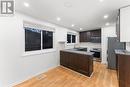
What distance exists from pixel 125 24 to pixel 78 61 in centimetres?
227

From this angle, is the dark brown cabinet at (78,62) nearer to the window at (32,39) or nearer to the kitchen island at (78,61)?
the kitchen island at (78,61)

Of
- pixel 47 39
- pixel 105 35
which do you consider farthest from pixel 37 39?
pixel 105 35

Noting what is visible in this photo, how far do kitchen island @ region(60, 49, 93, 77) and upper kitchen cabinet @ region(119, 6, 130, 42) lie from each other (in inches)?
55.0

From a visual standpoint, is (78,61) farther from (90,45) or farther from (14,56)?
(90,45)

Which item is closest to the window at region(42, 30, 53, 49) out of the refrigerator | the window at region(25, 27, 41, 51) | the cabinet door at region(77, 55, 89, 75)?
the window at region(25, 27, 41, 51)

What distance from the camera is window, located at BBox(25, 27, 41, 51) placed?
359cm

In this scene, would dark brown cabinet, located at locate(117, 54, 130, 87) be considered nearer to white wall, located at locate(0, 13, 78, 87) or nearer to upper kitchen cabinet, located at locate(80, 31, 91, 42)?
white wall, located at locate(0, 13, 78, 87)

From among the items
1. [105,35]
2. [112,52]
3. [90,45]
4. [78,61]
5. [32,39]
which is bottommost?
[78,61]

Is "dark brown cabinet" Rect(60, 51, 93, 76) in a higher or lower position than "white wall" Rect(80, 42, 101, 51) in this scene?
lower

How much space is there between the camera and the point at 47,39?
4703 millimetres

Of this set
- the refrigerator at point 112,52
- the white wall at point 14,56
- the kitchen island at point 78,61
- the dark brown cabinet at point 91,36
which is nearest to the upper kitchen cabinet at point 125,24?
the kitchen island at point 78,61

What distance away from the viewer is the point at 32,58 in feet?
11.9

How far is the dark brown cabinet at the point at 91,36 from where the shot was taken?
269 inches

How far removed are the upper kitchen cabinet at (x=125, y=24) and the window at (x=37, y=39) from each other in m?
3.13
